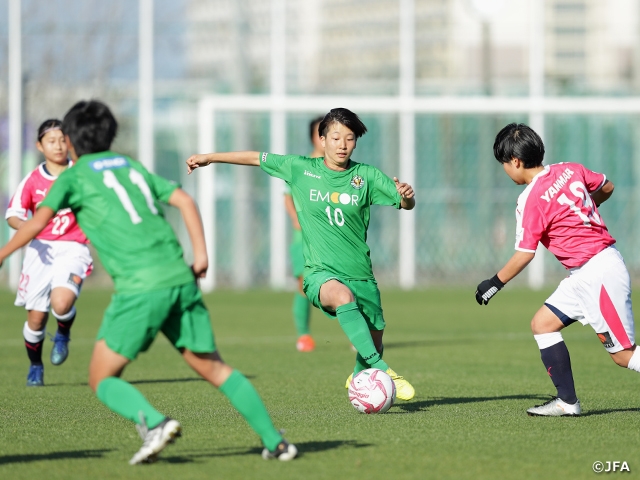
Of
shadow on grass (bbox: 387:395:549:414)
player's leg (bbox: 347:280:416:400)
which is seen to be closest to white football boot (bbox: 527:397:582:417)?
shadow on grass (bbox: 387:395:549:414)

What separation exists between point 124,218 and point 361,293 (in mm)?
2451

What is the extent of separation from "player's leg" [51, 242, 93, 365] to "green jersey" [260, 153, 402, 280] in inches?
92.0

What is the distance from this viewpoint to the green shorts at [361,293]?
23.4 feet

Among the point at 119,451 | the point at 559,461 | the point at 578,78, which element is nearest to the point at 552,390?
the point at 559,461

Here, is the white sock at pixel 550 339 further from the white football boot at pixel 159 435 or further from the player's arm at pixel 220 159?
the white football boot at pixel 159 435

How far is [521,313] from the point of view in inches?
625

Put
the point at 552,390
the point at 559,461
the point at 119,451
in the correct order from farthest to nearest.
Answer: the point at 552,390
the point at 119,451
the point at 559,461

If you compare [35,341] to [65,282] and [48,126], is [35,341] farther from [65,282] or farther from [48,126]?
[48,126]

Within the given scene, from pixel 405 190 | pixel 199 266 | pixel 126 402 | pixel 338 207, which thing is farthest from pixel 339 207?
pixel 126 402

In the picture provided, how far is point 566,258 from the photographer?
6578 mm

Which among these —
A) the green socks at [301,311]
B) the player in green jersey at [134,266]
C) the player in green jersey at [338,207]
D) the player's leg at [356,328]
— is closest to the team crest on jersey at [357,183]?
the player in green jersey at [338,207]

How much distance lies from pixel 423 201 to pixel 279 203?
318cm

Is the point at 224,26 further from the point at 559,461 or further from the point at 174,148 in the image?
the point at 559,461

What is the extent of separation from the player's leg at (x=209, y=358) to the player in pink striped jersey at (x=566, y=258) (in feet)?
6.13
